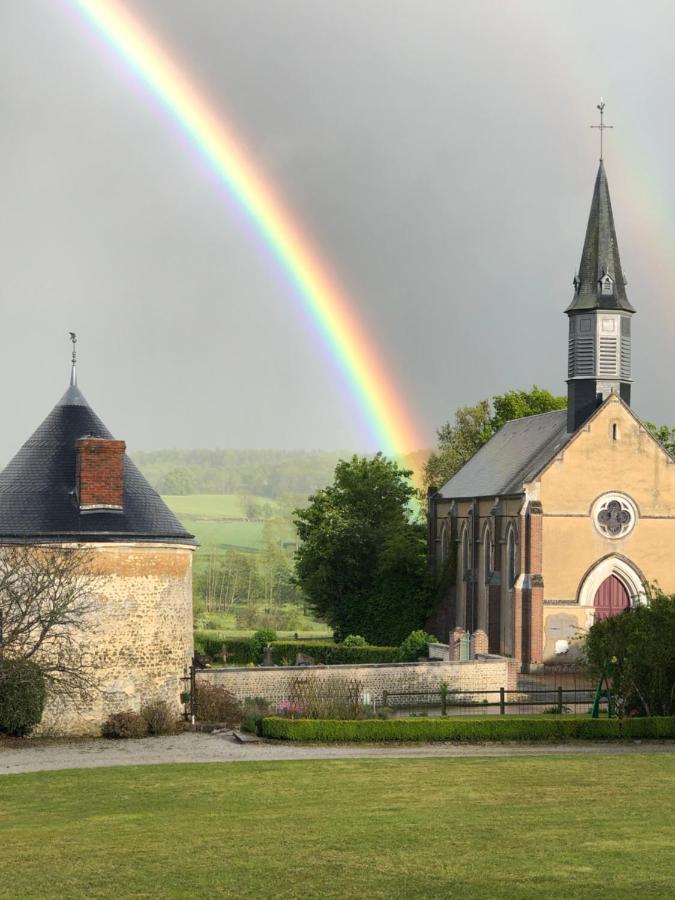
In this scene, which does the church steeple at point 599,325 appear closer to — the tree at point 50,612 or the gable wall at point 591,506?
the gable wall at point 591,506

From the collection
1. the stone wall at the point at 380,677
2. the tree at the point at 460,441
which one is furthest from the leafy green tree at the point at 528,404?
the stone wall at the point at 380,677

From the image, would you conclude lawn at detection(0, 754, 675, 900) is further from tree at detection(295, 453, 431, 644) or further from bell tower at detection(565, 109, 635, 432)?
tree at detection(295, 453, 431, 644)

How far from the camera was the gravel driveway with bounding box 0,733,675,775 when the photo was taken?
30.4 meters

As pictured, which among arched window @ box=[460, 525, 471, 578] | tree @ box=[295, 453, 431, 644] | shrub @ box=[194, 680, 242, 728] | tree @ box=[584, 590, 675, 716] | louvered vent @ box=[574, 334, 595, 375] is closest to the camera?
tree @ box=[584, 590, 675, 716]

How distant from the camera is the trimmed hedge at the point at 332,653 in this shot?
59531mm

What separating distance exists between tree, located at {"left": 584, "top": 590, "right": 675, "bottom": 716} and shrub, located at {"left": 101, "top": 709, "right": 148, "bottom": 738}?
1335 centimetres

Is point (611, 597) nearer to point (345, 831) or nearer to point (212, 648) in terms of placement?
point (212, 648)

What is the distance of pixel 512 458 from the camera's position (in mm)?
64688

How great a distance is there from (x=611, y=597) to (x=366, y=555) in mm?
14658

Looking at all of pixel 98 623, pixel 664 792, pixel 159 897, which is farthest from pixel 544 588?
pixel 159 897

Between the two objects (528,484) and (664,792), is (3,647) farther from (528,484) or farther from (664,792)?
(528,484)

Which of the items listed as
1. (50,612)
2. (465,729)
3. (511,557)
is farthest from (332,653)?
(50,612)

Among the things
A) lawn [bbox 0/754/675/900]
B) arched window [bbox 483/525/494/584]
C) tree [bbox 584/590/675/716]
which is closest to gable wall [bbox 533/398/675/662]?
arched window [bbox 483/525/494/584]

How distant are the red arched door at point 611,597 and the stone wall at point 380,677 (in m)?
9.51
